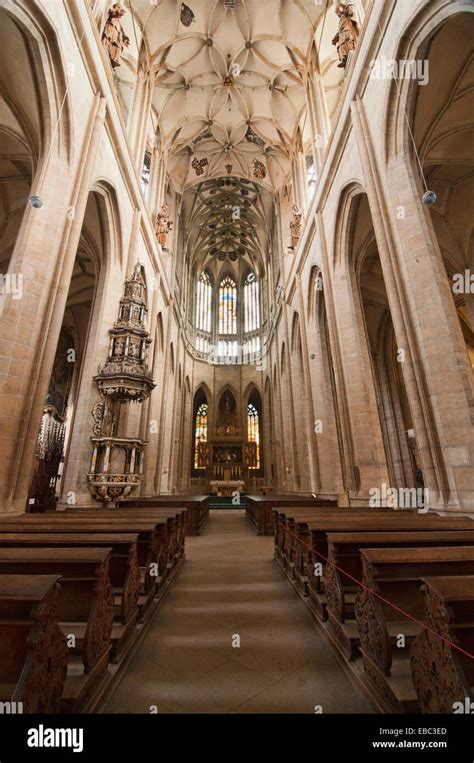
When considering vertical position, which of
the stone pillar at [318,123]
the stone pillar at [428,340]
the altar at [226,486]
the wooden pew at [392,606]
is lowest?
the wooden pew at [392,606]

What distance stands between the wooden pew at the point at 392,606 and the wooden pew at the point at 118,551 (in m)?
1.74

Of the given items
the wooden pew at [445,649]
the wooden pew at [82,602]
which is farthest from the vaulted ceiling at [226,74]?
the wooden pew at [445,649]

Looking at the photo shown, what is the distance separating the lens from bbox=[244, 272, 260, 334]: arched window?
26.8 meters

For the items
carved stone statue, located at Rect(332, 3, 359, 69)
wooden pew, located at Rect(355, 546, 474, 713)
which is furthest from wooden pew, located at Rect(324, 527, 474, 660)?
carved stone statue, located at Rect(332, 3, 359, 69)

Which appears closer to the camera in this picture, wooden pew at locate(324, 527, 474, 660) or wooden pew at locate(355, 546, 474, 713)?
wooden pew at locate(355, 546, 474, 713)

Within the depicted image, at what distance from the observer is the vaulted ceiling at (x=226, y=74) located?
12.4m

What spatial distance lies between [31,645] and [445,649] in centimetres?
177

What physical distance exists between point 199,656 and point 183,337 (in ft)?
64.8

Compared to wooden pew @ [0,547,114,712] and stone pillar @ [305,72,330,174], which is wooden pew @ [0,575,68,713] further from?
stone pillar @ [305,72,330,174]

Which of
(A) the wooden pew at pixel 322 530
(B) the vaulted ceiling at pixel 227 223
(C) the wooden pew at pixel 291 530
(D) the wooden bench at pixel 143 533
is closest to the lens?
(D) the wooden bench at pixel 143 533

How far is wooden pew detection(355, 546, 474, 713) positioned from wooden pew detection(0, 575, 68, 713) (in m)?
1.70

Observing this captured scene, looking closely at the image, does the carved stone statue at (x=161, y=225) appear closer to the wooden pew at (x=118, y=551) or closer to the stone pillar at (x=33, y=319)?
the stone pillar at (x=33, y=319)

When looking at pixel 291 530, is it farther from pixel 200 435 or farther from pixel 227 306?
pixel 227 306

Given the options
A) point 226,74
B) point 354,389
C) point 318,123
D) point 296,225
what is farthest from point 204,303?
point 354,389
